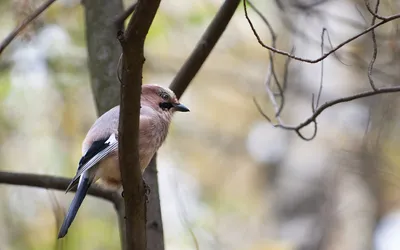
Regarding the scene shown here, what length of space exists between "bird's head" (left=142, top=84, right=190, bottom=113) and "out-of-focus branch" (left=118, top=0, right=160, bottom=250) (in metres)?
1.03

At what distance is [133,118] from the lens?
2379 millimetres

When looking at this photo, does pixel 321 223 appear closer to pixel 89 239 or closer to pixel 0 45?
pixel 89 239

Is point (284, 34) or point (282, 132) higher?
point (284, 34)

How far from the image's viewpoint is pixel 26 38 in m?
3.79

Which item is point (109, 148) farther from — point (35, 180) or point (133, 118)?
point (133, 118)

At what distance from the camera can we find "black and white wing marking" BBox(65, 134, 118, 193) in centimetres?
319

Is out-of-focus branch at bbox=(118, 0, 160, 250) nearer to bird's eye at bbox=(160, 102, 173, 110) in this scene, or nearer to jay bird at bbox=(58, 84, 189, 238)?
jay bird at bbox=(58, 84, 189, 238)

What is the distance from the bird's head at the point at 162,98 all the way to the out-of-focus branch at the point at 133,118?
103 cm

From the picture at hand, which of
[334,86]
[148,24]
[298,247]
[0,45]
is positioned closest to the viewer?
[148,24]

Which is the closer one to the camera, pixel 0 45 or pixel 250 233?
pixel 0 45

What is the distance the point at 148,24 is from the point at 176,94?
1.69 metres

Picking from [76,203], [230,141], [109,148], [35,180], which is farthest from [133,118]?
[230,141]

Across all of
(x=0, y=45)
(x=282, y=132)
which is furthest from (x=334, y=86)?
(x=0, y=45)

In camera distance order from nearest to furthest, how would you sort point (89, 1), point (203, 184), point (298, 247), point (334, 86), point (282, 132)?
1. point (89, 1)
2. point (298, 247)
3. point (334, 86)
4. point (282, 132)
5. point (203, 184)
